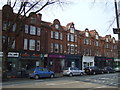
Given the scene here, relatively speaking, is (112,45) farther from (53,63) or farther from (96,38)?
(53,63)

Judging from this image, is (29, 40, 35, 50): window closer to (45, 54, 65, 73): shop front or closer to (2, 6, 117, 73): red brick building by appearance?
(2, 6, 117, 73): red brick building

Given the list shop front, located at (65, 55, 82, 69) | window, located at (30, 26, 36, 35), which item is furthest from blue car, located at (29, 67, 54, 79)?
shop front, located at (65, 55, 82, 69)

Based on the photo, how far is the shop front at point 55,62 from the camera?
30269 mm

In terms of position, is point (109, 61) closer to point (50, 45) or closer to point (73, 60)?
point (73, 60)

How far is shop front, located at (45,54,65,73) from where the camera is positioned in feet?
99.3

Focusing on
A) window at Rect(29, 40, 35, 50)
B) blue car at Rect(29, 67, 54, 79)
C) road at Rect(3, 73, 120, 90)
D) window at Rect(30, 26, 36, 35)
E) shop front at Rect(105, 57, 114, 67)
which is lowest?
road at Rect(3, 73, 120, 90)

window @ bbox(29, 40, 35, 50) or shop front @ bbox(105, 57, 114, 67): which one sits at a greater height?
window @ bbox(29, 40, 35, 50)

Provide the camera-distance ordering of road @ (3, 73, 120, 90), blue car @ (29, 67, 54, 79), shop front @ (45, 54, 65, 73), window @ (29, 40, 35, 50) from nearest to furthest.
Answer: road @ (3, 73, 120, 90) < blue car @ (29, 67, 54, 79) < window @ (29, 40, 35, 50) < shop front @ (45, 54, 65, 73)

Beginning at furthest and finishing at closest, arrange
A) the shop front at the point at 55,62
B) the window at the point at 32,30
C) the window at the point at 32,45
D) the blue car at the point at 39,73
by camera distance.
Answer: the shop front at the point at 55,62
the window at the point at 32,30
the window at the point at 32,45
the blue car at the point at 39,73

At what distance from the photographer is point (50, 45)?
30.7 m

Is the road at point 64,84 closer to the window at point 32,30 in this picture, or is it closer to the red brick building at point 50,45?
the red brick building at point 50,45

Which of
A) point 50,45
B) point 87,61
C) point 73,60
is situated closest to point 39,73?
point 50,45

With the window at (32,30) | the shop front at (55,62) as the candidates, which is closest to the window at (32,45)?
the window at (32,30)

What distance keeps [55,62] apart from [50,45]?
360cm
